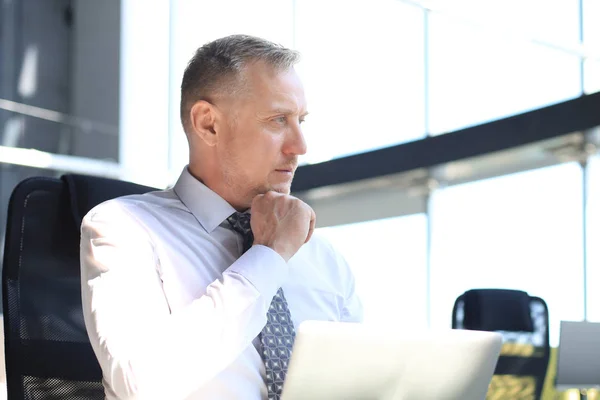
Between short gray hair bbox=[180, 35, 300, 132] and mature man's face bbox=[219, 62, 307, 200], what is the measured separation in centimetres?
2

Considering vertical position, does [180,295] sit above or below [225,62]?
below

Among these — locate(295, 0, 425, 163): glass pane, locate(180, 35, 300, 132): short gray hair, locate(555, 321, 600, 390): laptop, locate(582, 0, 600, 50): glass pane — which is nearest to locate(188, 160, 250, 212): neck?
locate(180, 35, 300, 132): short gray hair

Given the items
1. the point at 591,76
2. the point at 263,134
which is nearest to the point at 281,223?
the point at 263,134

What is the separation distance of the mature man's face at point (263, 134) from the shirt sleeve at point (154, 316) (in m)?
0.26

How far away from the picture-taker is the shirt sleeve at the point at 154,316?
1.27 meters

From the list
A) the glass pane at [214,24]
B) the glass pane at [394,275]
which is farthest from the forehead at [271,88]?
the glass pane at [214,24]

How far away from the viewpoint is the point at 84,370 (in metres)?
1.64

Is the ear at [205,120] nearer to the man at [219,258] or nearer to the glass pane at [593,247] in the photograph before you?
the man at [219,258]

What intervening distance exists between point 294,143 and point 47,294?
1.92 feet

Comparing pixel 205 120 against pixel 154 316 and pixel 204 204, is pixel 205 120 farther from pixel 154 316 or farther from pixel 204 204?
pixel 154 316

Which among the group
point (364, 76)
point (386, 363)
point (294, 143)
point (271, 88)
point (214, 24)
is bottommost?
point (386, 363)

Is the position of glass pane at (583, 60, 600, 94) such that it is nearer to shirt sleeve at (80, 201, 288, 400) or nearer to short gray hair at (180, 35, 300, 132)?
short gray hair at (180, 35, 300, 132)

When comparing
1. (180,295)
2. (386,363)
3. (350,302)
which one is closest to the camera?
(386,363)

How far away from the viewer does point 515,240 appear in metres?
5.74
